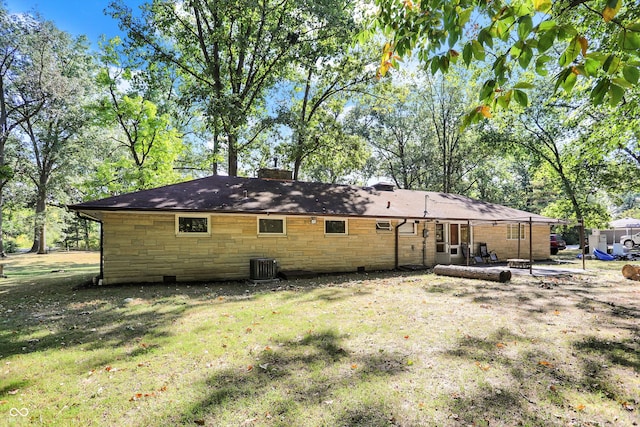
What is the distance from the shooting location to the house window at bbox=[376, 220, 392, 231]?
13.3 meters

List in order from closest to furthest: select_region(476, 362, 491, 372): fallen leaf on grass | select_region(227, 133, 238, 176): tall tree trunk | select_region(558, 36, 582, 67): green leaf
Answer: select_region(558, 36, 582, 67): green leaf < select_region(476, 362, 491, 372): fallen leaf on grass < select_region(227, 133, 238, 176): tall tree trunk

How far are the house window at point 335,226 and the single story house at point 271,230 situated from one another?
40 millimetres

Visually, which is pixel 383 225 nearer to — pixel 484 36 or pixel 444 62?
A: pixel 444 62

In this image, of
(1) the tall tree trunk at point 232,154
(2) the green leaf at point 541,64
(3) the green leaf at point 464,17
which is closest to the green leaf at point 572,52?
(2) the green leaf at point 541,64

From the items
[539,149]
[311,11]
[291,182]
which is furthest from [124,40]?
[539,149]

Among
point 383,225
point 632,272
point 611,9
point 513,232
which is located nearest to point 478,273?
point 383,225

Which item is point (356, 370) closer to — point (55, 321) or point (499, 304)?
point (499, 304)

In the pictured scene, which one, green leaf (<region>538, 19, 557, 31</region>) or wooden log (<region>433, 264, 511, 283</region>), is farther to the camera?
wooden log (<region>433, 264, 511, 283</region>)

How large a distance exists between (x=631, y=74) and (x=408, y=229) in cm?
1273

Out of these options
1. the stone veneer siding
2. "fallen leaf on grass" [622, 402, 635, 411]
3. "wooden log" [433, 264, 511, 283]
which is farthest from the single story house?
"fallen leaf on grass" [622, 402, 635, 411]

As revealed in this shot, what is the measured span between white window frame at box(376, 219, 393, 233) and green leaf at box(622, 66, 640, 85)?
11680 millimetres

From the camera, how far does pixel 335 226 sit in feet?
41.0

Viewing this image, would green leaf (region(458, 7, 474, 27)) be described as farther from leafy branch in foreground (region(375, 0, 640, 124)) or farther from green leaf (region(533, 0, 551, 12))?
green leaf (region(533, 0, 551, 12))

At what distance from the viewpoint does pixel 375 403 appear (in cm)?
321
